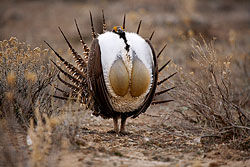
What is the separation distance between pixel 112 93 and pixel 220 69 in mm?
1183

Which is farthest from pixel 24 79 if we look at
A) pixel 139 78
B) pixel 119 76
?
pixel 139 78

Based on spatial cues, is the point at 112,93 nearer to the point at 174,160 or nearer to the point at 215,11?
the point at 174,160

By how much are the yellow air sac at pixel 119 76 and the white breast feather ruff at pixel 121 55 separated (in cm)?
3

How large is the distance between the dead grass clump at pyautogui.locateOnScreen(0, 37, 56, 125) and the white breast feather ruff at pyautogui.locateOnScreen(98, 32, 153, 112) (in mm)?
621

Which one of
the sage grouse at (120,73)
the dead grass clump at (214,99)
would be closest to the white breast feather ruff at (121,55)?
the sage grouse at (120,73)

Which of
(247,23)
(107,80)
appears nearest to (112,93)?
(107,80)

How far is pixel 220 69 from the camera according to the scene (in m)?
3.31

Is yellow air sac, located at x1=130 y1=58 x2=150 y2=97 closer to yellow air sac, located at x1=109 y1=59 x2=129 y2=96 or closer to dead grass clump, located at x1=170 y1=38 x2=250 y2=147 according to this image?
yellow air sac, located at x1=109 y1=59 x2=129 y2=96

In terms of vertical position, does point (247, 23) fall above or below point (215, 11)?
below

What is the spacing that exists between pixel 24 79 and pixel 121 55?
3.21 feet

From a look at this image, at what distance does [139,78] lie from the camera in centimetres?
292

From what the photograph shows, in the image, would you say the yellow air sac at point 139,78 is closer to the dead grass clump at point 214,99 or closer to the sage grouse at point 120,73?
the sage grouse at point 120,73

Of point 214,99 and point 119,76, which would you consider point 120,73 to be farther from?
point 214,99

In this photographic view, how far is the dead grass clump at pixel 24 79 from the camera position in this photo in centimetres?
292
